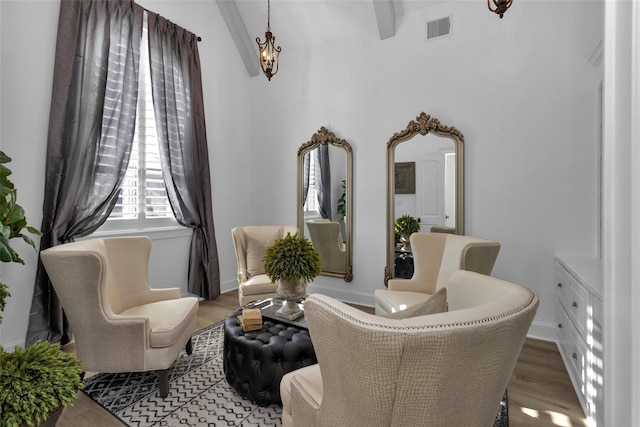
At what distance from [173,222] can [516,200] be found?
392 centimetres

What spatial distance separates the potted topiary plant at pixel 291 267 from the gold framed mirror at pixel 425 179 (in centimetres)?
178

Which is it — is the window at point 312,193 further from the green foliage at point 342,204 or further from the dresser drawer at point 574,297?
the dresser drawer at point 574,297

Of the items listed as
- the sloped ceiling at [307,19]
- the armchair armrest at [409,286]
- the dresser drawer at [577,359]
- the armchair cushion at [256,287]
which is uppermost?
the sloped ceiling at [307,19]

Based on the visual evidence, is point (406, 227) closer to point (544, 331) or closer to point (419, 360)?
point (544, 331)

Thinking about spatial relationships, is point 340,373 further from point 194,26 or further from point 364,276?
point 194,26

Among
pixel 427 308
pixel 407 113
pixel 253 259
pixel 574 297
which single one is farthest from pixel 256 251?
pixel 574 297

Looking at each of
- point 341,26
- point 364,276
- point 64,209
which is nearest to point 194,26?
point 341,26

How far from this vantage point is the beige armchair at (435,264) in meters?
2.57

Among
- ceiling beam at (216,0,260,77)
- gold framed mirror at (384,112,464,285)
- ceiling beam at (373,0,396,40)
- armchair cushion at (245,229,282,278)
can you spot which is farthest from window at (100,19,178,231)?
gold framed mirror at (384,112,464,285)

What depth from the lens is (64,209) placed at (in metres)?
2.96

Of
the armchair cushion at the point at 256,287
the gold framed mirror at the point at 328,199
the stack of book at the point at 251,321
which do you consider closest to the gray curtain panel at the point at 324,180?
the gold framed mirror at the point at 328,199

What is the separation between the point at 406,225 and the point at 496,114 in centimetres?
149

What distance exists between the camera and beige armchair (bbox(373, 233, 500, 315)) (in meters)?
2.57

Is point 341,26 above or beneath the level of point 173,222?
above
